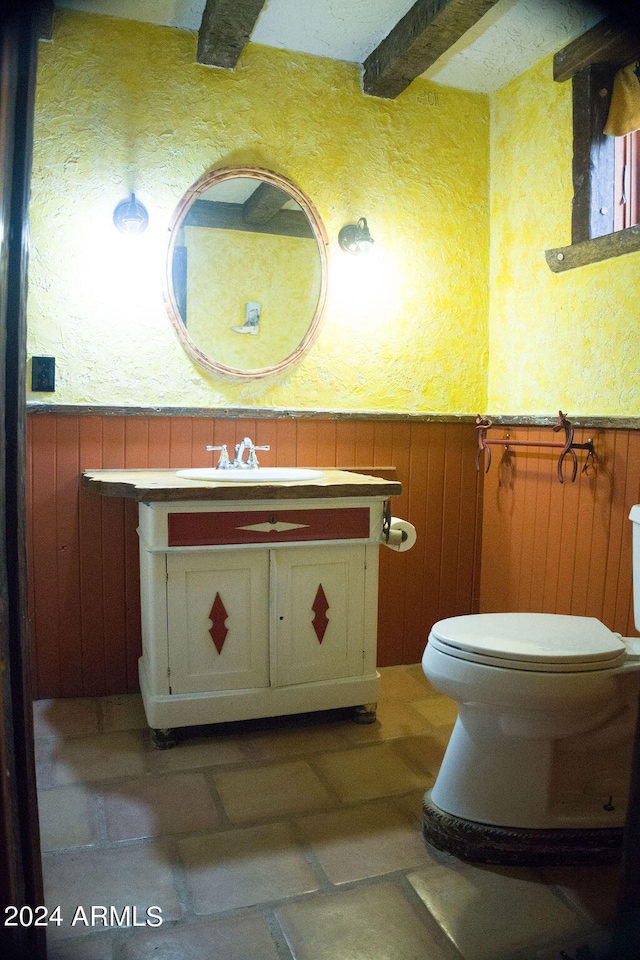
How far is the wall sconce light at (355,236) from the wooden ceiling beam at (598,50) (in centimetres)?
86

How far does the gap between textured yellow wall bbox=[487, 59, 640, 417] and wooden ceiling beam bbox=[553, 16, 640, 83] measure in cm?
8

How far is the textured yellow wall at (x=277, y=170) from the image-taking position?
7.86 feet

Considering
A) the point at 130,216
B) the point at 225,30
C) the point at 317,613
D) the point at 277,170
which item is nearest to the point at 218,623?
the point at 317,613

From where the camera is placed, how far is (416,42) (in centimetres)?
239

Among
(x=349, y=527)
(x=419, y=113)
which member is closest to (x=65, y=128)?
(x=419, y=113)

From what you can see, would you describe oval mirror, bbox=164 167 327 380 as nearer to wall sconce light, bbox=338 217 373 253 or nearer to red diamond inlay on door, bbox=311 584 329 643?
wall sconce light, bbox=338 217 373 253

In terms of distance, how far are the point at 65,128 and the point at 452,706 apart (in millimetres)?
2398

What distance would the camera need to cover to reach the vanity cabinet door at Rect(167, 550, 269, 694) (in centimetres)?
215

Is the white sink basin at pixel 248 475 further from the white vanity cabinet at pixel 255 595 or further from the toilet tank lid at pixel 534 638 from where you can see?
the toilet tank lid at pixel 534 638

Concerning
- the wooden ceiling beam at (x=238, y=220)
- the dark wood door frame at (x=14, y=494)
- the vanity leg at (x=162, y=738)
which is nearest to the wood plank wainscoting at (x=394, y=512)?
the vanity leg at (x=162, y=738)

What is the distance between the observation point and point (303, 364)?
2.73m

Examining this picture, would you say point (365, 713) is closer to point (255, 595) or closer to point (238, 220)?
point (255, 595)

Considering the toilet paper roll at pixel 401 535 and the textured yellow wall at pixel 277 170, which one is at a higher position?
the textured yellow wall at pixel 277 170

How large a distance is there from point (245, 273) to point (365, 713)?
1.62 metres
